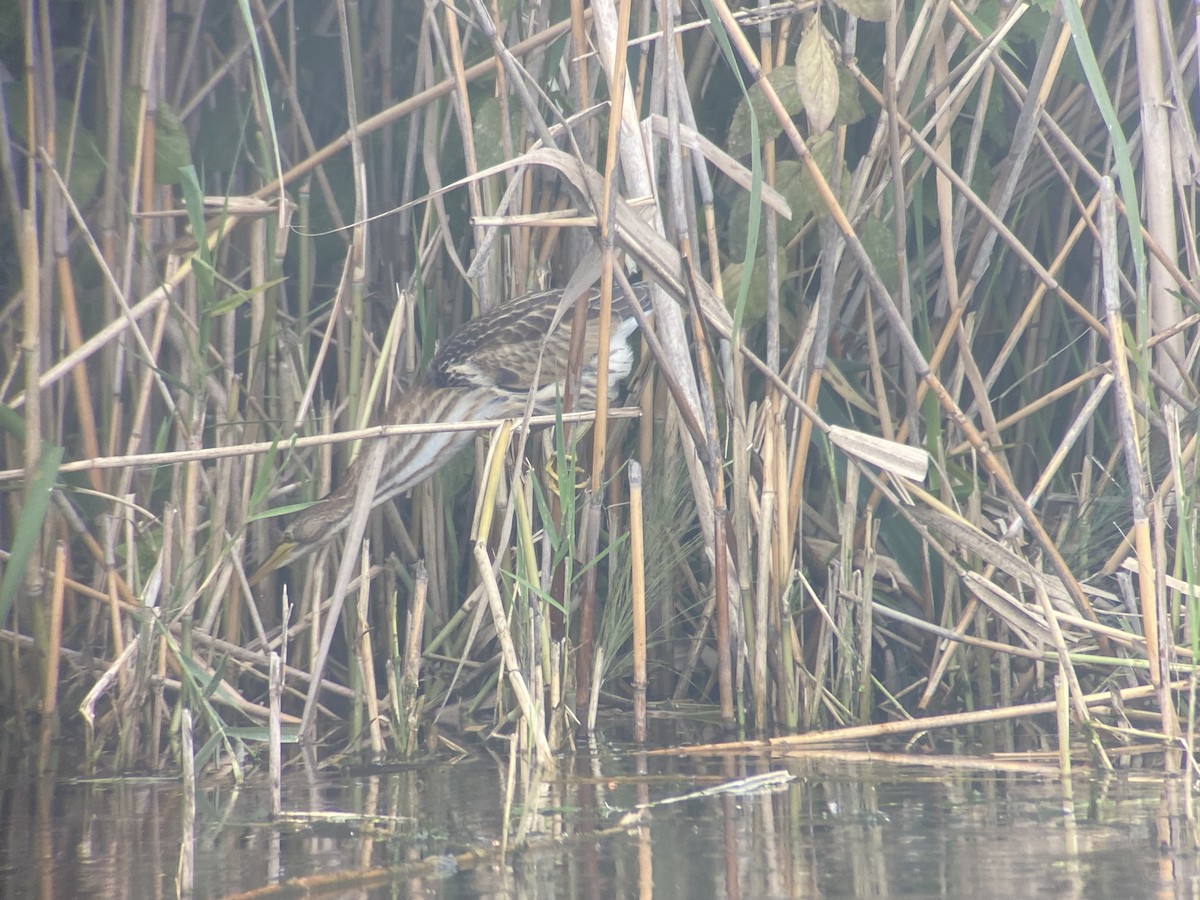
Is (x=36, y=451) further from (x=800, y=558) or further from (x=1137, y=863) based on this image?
(x=1137, y=863)

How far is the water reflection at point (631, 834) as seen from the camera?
1743mm

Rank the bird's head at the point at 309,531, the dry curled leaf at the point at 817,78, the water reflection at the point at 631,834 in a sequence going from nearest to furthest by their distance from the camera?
the water reflection at the point at 631,834 < the dry curled leaf at the point at 817,78 < the bird's head at the point at 309,531

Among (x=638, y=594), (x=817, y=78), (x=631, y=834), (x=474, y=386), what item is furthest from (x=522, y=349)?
(x=631, y=834)

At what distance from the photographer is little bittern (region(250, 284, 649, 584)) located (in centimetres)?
300

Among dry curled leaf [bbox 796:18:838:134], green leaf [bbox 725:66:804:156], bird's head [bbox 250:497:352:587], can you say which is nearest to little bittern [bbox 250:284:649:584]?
bird's head [bbox 250:497:352:587]

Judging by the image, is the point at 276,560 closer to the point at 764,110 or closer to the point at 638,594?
the point at 638,594

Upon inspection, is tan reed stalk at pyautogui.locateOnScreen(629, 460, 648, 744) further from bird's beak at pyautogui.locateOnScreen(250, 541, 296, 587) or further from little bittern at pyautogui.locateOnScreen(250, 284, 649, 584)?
bird's beak at pyautogui.locateOnScreen(250, 541, 296, 587)

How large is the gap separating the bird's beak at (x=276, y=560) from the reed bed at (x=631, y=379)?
0.07 metres

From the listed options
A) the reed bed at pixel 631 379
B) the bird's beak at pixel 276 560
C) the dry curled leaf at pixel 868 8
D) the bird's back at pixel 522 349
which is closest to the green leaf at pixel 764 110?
the reed bed at pixel 631 379

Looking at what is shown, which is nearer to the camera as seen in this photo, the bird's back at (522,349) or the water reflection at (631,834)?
the water reflection at (631,834)

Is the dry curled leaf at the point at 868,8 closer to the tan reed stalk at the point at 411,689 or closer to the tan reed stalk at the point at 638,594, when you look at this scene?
the tan reed stalk at the point at 638,594

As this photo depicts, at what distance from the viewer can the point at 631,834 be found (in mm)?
1996

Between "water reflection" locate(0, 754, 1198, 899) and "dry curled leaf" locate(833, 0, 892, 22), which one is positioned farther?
"dry curled leaf" locate(833, 0, 892, 22)

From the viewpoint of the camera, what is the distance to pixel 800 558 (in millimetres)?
2947
